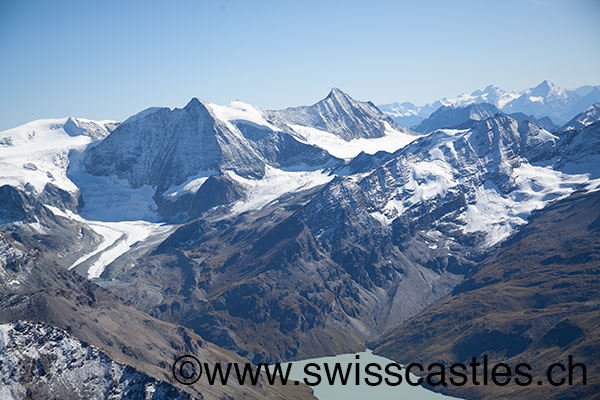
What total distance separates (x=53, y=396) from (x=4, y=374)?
48.9 feet

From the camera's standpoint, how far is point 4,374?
7717 inches

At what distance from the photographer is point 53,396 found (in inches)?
7869
